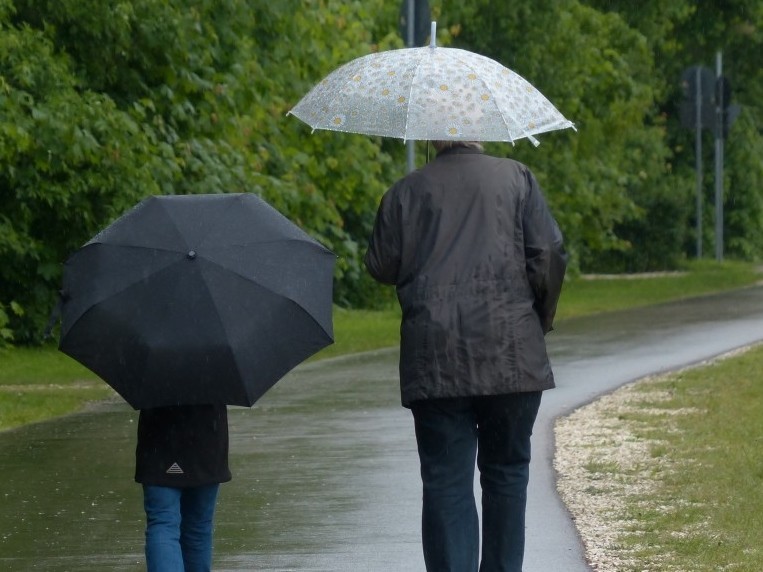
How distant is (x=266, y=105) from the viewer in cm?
2048

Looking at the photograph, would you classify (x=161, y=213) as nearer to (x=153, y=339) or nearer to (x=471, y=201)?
(x=153, y=339)

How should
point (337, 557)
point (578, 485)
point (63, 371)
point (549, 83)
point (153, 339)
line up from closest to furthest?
point (153, 339)
point (337, 557)
point (578, 485)
point (63, 371)
point (549, 83)

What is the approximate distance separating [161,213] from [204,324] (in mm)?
399

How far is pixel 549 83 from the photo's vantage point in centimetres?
2820

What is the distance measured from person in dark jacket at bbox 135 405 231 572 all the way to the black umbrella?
159mm

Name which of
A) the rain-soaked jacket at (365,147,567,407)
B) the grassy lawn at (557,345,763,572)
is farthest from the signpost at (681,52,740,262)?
the rain-soaked jacket at (365,147,567,407)

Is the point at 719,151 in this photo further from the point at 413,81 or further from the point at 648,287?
the point at 413,81

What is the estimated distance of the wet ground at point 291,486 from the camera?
24.8ft

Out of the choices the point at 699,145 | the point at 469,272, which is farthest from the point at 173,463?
the point at 699,145

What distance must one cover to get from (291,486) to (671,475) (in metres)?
1.84

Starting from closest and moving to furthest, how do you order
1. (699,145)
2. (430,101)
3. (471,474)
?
(471,474) → (430,101) → (699,145)

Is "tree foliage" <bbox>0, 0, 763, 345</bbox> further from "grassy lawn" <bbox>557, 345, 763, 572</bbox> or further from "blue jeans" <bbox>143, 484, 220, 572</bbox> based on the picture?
"blue jeans" <bbox>143, 484, 220, 572</bbox>

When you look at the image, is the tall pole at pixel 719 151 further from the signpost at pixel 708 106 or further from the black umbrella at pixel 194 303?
the black umbrella at pixel 194 303

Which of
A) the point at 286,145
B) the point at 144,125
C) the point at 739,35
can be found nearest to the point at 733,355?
→ the point at 144,125
